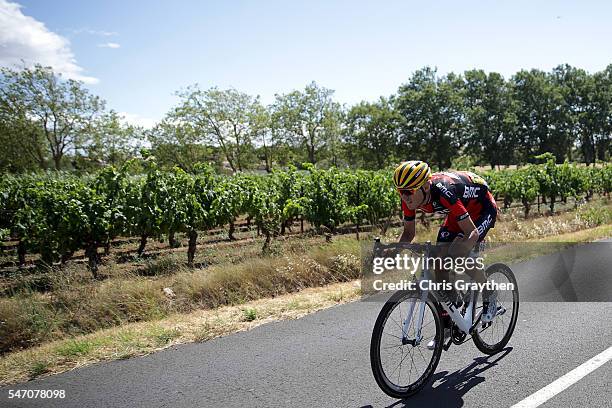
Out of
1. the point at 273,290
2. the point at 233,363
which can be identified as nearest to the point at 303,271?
the point at 273,290

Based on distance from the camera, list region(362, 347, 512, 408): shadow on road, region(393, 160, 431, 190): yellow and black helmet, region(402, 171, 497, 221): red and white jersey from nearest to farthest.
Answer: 1. region(362, 347, 512, 408): shadow on road
2. region(393, 160, 431, 190): yellow and black helmet
3. region(402, 171, 497, 221): red and white jersey

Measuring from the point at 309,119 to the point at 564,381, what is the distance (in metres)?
60.2

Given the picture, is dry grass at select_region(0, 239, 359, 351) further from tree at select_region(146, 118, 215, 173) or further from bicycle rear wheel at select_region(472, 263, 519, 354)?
tree at select_region(146, 118, 215, 173)

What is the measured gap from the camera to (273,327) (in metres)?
5.82

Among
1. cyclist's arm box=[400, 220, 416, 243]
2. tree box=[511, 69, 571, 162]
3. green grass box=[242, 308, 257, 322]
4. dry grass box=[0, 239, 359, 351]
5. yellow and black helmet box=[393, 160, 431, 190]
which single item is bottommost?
green grass box=[242, 308, 257, 322]

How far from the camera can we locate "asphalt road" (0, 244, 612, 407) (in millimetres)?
3807

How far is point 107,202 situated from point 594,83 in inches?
3741

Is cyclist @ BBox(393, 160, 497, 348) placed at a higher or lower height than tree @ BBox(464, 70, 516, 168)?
lower

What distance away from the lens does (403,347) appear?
3867 mm

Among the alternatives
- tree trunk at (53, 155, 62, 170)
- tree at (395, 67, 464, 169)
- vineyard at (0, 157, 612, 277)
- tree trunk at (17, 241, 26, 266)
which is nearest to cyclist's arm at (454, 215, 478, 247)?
vineyard at (0, 157, 612, 277)

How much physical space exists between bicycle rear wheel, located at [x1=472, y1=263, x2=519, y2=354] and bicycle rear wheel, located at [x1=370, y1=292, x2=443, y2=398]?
2.50ft

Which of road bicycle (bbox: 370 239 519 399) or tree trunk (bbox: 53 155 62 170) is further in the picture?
tree trunk (bbox: 53 155 62 170)

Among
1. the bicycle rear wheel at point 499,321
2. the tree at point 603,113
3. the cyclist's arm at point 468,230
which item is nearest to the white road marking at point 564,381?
the bicycle rear wheel at point 499,321

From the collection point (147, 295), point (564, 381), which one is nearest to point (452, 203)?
point (564, 381)
